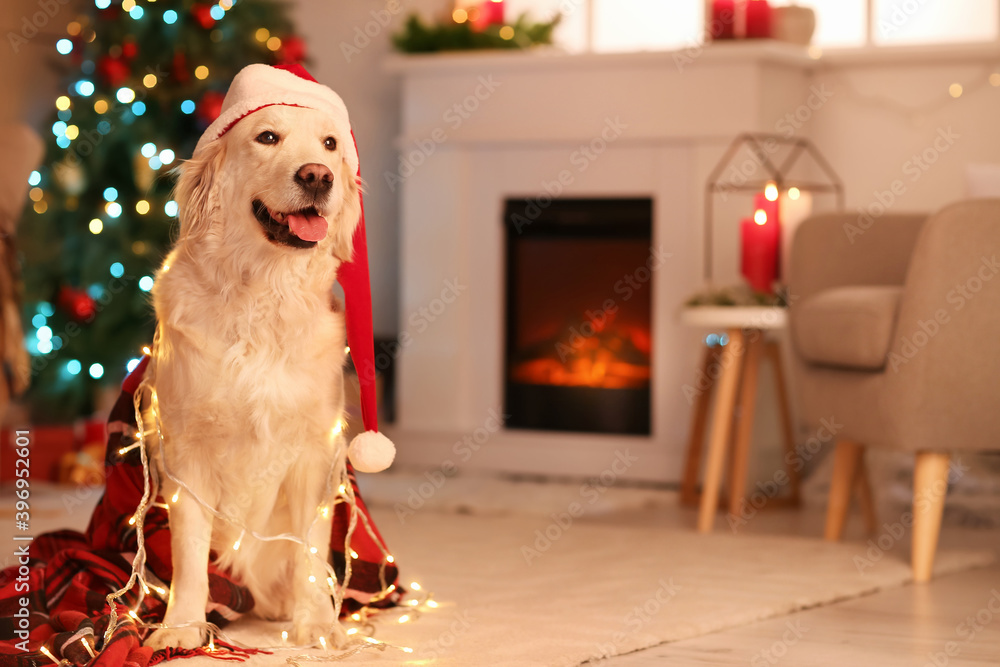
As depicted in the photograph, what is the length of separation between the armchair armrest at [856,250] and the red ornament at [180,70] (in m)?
2.29

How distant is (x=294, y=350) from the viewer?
185cm

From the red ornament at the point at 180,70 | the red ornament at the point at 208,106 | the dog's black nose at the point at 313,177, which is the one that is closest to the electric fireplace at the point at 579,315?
the red ornament at the point at 208,106

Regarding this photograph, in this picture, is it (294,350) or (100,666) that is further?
(294,350)

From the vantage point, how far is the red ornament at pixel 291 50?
426cm

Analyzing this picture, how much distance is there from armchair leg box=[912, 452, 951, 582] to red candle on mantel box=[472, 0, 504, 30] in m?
2.45

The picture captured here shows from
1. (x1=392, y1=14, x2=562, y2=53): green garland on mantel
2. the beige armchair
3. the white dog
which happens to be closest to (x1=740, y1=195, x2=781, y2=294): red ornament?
the beige armchair

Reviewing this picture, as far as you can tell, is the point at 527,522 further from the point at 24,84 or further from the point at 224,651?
the point at 24,84

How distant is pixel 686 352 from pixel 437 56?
1419 mm

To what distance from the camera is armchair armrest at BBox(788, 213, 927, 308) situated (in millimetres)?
3043

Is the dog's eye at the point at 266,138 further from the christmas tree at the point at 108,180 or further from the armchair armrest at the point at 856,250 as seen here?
the christmas tree at the point at 108,180

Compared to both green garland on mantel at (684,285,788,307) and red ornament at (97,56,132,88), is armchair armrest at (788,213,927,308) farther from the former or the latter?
red ornament at (97,56,132,88)

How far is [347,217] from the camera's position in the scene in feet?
6.32

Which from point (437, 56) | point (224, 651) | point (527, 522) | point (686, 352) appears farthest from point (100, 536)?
point (437, 56)

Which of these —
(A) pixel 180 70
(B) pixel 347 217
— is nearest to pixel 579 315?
(A) pixel 180 70
